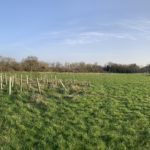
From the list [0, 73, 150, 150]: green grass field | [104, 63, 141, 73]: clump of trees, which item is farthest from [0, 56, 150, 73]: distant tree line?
[0, 73, 150, 150]: green grass field

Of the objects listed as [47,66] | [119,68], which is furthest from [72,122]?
[119,68]

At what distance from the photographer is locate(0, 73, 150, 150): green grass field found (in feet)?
45.5

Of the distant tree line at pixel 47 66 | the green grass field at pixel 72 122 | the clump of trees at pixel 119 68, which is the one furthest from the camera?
the clump of trees at pixel 119 68

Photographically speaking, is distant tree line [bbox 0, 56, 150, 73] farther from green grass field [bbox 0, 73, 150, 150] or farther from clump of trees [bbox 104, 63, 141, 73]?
green grass field [bbox 0, 73, 150, 150]

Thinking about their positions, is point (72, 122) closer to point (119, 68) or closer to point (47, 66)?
point (47, 66)

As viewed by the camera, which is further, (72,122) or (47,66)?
(47,66)

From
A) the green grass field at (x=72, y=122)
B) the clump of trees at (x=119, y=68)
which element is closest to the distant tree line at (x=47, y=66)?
the clump of trees at (x=119, y=68)

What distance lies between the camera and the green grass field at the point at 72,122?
1388 cm

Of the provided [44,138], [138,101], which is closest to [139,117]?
[138,101]

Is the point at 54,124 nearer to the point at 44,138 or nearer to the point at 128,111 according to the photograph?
the point at 44,138

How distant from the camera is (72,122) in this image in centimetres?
1620

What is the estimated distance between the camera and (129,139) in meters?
14.5

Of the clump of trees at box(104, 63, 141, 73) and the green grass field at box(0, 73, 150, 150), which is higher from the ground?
the clump of trees at box(104, 63, 141, 73)

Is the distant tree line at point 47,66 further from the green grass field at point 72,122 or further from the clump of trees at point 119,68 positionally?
the green grass field at point 72,122
